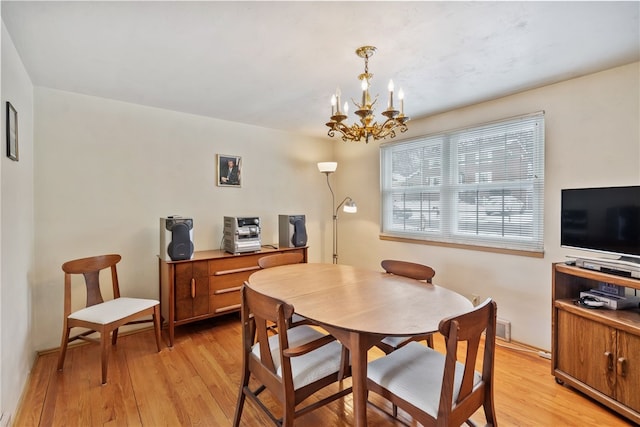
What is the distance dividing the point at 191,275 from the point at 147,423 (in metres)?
1.24

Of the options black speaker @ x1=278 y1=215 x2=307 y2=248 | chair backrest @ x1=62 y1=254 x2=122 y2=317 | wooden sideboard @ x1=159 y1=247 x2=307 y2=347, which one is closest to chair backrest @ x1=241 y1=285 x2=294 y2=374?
wooden sideboard @ x1=159 y1=247 x2=307 y2=347

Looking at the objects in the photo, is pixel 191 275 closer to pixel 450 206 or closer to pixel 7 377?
pixel 7 377

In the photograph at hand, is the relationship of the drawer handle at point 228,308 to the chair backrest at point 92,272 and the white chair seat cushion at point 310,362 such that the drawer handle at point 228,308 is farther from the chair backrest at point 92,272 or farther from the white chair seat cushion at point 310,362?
the white chair seat cushion at point 310,362

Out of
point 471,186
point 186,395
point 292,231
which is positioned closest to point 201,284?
point 186,395

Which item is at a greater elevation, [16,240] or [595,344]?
[16,240]

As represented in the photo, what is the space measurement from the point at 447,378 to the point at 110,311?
2.41 metres

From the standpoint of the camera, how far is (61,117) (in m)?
2.58

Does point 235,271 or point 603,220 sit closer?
point 603,220

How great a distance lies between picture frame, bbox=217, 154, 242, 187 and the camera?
11.3 feet

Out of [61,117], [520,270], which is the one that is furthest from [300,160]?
[520,270]

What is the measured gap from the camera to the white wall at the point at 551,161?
212cm

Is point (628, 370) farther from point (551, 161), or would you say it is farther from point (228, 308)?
point (228, 308)

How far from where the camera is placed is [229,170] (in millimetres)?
3502

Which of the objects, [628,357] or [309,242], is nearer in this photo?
[628,357]
